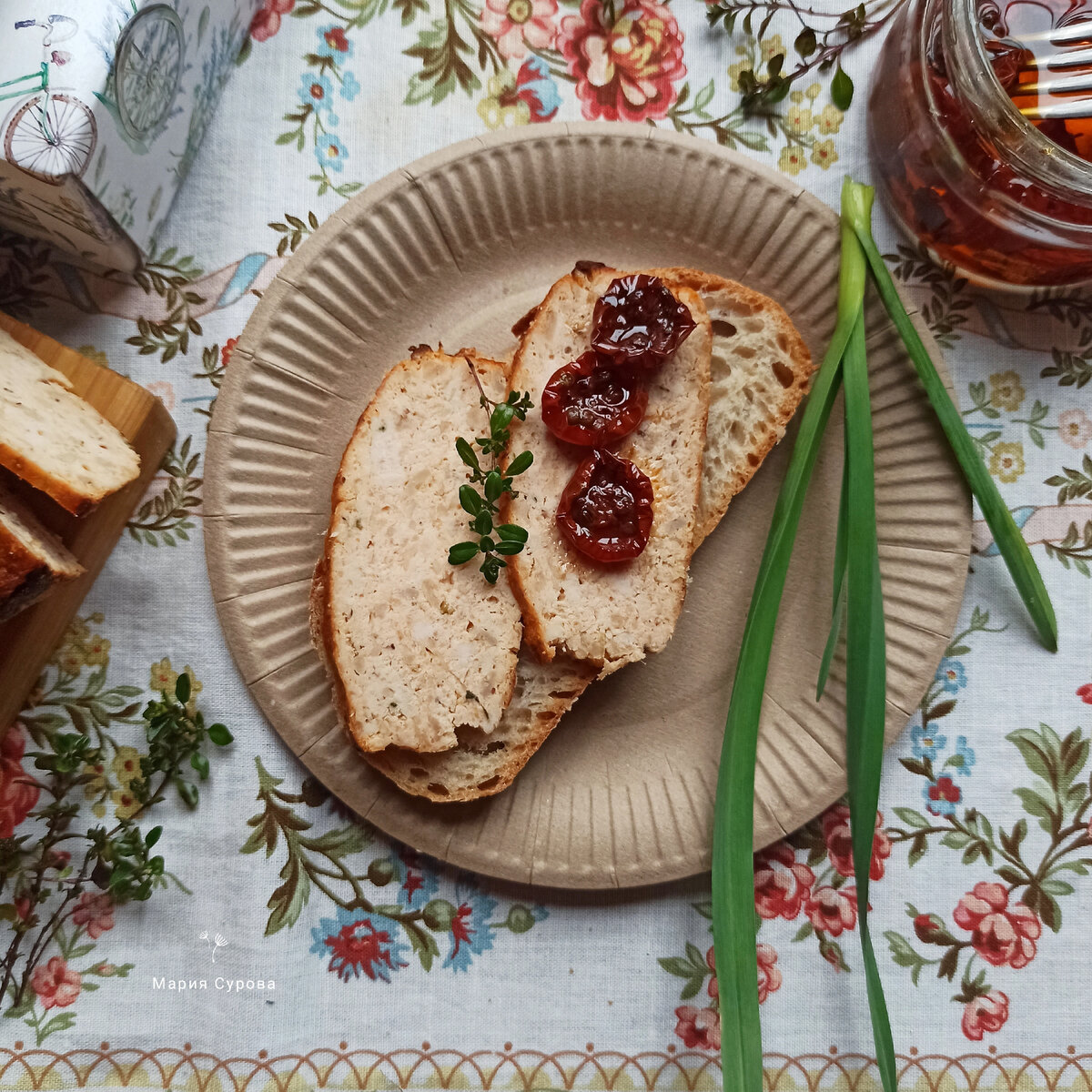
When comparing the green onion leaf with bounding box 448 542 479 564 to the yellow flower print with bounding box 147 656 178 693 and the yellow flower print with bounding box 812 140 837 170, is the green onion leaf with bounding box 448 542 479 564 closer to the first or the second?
the yellow flower print with bounding box 147 656 178 693

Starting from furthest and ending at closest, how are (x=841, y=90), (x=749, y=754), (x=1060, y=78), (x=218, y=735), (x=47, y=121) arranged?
(x=841, y=90), (x=218, y=735), (x=749, y=754), (x=1060, y=78), (x=47, y=121)

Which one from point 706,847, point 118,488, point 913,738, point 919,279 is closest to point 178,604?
A: point 118,488

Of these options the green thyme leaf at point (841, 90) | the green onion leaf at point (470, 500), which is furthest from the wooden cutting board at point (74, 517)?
the green thyme leaf at point (841, 90)

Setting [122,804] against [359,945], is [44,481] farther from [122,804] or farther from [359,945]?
[359,945]

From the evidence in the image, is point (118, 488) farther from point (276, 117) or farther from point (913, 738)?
point (913, 738)

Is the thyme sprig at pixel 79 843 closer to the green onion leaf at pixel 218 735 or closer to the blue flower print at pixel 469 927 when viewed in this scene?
the green onion leaf at pixel 218 735

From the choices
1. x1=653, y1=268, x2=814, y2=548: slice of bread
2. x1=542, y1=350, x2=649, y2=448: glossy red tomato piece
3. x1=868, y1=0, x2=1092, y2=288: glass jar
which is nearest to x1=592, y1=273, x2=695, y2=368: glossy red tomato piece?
x1=542, y1=350, x2=649, y2=448: glossy red tomato piece

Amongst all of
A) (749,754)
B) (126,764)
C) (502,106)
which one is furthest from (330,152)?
(749,754)
